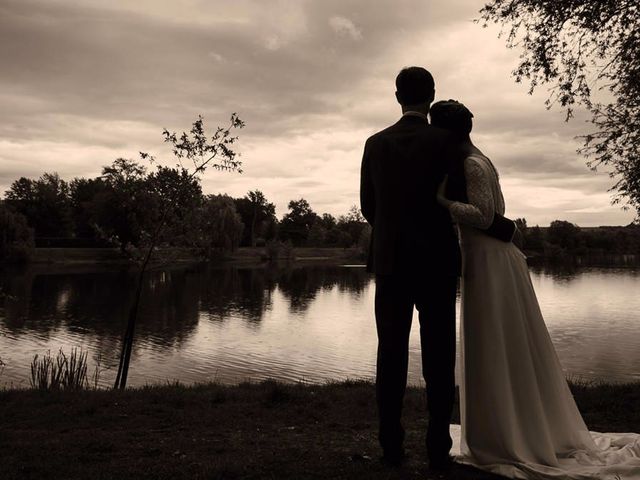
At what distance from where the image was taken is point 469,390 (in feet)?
12.5

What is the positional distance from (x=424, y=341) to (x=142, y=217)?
31.5 ft

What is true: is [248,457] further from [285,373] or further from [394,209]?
[285,373]

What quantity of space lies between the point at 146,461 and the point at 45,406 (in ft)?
10.8

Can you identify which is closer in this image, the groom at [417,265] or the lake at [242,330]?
the groom at [417,265]

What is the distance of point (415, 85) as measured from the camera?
3.75 meters

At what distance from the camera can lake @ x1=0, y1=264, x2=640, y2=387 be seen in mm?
16781

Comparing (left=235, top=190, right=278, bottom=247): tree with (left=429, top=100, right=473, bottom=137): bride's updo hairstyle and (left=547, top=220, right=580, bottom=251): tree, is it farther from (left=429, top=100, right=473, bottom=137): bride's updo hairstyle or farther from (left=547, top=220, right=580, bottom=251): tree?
(left=429, top=100, right=473, bottom=137): bride's updo hairstyle

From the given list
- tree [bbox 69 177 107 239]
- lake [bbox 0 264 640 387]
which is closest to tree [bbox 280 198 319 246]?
tree [bbox 69 177 107 239]

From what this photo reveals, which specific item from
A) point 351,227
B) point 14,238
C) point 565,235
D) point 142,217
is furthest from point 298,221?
point 142,217

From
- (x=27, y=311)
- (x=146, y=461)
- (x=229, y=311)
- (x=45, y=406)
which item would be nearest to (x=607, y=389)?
(x=146, y=461)

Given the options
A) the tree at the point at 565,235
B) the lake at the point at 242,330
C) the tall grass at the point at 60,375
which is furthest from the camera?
the tree at the point at 565,235

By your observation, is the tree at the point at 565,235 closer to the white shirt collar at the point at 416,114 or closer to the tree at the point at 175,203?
the tree at the point at 175,203

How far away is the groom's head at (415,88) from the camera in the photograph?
12.3ft

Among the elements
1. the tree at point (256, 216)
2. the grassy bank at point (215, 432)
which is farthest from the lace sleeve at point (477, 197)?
the tree at point (256, 216)
